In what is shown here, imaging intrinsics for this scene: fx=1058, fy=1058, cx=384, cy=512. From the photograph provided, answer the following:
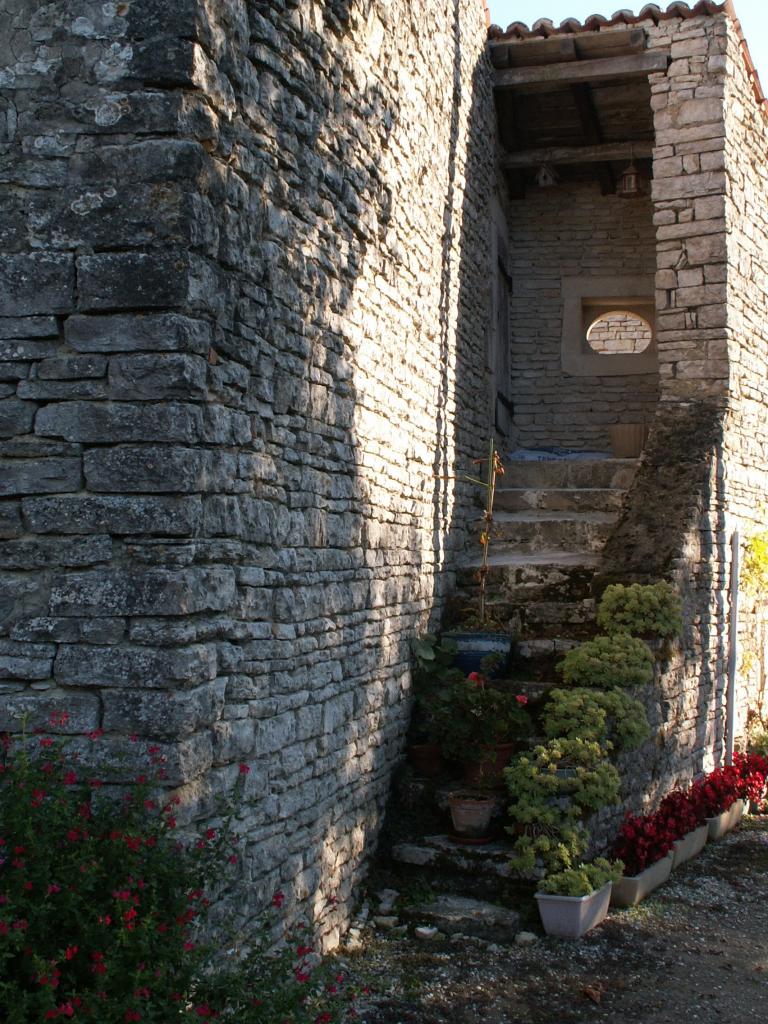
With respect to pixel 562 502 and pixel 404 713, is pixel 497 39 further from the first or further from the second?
pixel 404 713

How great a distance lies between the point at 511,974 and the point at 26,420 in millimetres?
3130

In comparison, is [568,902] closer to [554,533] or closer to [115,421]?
[115,421]

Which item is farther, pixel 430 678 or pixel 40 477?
pixel 430 678

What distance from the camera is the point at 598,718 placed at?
577cm

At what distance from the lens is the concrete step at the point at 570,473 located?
8836mm

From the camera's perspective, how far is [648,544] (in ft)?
23.6

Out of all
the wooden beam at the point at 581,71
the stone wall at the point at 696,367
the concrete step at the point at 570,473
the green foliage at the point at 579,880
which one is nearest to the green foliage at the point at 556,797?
the green foliage at the point at 579,880

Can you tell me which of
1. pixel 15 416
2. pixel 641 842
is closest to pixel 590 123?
pixel 641 842

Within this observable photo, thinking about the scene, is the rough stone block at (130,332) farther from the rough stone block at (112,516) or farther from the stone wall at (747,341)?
the stone wall at (747,341)

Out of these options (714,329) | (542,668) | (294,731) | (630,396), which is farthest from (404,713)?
(630,396)

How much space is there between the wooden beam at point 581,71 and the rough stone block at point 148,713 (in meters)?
6.90

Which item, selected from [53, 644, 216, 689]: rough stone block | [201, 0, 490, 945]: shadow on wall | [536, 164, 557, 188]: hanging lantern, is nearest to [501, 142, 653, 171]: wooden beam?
[536, 164, 557, 188]: hanging lantern

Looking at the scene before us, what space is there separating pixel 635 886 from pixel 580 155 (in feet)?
21.9

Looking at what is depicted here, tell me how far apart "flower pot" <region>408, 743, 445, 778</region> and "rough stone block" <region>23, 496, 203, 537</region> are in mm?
2930
